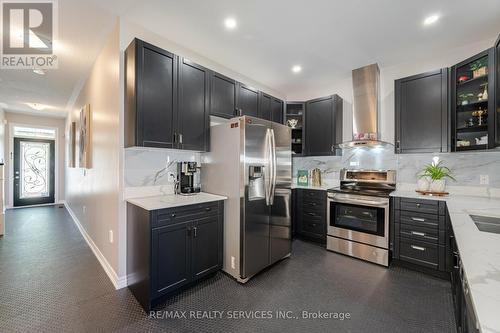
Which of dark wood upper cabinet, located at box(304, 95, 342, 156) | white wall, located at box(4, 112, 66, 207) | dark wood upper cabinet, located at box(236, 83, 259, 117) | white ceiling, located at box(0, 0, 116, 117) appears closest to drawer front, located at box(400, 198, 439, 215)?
dark wood upper cabinet, located at box(304, 95, 342, 156)

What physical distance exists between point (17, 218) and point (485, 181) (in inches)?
347

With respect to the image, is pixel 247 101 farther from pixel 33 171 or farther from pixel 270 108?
pixel 33 171

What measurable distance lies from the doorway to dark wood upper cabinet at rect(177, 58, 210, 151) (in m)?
6.97

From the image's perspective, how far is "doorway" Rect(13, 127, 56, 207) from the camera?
632 centimetres

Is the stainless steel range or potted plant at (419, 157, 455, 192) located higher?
potted plant at (419, 157, 455, 192)

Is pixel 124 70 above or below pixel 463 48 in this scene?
below

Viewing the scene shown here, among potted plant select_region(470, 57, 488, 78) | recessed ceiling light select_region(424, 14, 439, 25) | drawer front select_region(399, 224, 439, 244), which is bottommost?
drawer front select_region(399, 224, 439, 244)

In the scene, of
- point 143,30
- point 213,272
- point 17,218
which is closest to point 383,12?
point 143,30

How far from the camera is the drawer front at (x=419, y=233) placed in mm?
2611

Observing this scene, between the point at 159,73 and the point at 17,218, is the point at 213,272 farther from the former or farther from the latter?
the point at 17,218

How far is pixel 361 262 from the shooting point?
9.95 feet

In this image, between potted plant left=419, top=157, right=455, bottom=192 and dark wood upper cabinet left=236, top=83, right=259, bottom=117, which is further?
dark wood upper cabinet left=236, top=83, right=259, bottom=117

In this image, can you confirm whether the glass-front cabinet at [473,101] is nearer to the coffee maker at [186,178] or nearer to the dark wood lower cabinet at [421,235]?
the dark wood lower cabinet at [421,235]

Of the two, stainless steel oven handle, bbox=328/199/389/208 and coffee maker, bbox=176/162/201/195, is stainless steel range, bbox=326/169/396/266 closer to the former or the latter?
stainless steel oven handle, bbox=328/199/389/208
